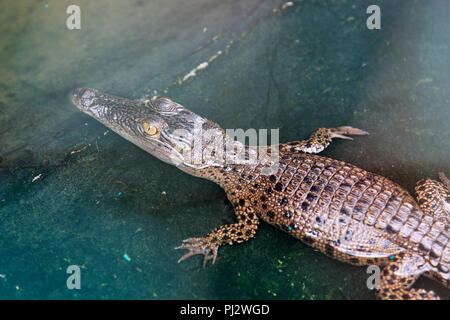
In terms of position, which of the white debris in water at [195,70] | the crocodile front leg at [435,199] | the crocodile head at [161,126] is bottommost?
the crocodile front leg at [435,199]

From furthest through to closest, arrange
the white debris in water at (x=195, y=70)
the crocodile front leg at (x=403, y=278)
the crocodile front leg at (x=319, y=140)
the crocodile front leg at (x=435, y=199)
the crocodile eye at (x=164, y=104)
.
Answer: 1. the white debris in water at (x=195, y=70)
2. the crocodile front leg at (x=319, y=140)
3. the crocodile eye at (x=164, y=104)
4. the crocodile front leg at (x=435, y=199)
5. the crocodile front leg at (x=403, y=278)

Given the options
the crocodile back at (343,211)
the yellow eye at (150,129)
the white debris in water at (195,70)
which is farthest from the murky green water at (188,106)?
the yellow eye at (150,129)

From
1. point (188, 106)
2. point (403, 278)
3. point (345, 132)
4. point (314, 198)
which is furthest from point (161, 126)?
point (403, 278)

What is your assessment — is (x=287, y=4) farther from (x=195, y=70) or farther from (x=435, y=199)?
(x=435, y=199)

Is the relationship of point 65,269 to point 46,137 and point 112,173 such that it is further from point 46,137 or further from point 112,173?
point 46,137

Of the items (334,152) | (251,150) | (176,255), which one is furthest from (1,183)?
(334,152)

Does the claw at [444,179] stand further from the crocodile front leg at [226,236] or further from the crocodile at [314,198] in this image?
the crocodile front leg at [226,236]

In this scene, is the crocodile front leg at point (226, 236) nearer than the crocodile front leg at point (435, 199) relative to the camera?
Yes
